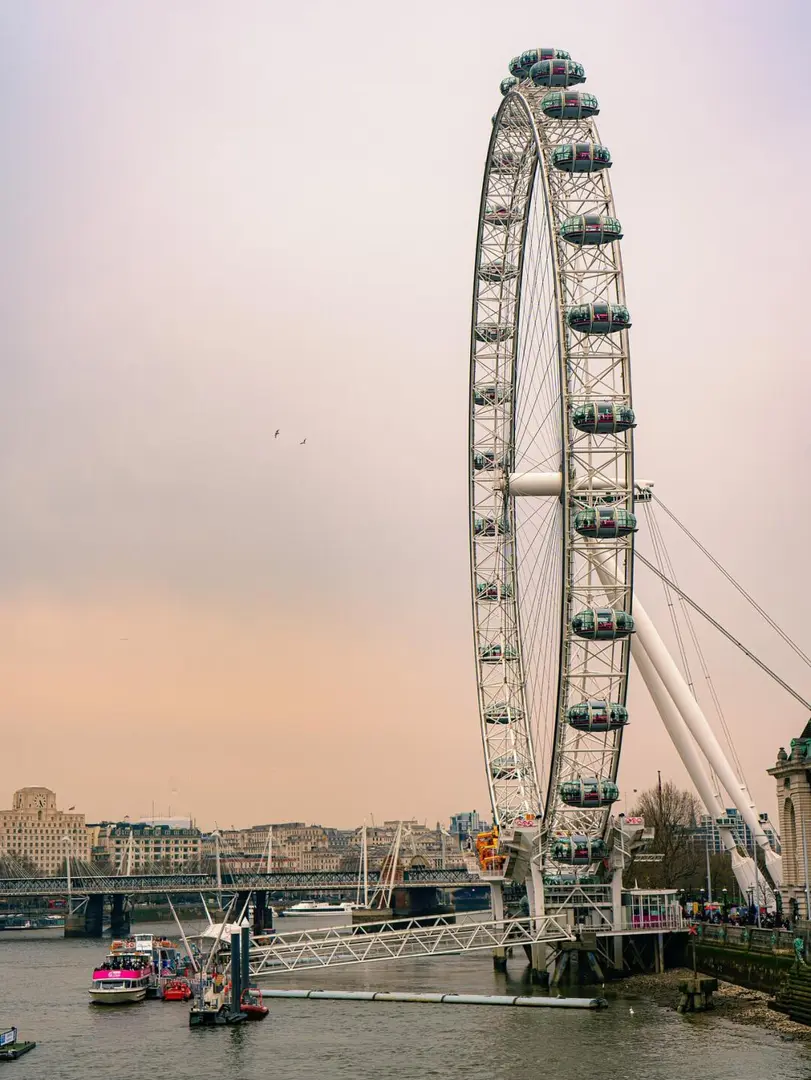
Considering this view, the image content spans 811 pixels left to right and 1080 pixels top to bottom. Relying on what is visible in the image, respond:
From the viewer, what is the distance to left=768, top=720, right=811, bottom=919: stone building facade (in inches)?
2398

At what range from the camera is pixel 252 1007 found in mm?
57125

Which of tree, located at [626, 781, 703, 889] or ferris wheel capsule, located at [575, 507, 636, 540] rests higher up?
ferris wheel capsule, located at [575, 507, 636, 540]

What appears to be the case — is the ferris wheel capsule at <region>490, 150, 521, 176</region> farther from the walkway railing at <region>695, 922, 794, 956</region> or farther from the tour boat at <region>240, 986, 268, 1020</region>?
the tour boat at <region>240, 986, 268, 1020</region>

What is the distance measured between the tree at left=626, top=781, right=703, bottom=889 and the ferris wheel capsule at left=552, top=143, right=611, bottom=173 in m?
42.2

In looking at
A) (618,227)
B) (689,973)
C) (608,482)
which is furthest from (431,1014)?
(618,227)

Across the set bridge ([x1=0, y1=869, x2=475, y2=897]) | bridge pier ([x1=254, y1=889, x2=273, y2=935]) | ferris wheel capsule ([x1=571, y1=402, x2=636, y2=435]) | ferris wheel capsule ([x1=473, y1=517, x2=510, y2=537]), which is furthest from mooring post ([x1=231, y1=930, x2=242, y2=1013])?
bridge pier ([x1=254, y1=889, x2=273, y2=935])

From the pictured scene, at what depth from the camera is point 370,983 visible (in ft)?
234

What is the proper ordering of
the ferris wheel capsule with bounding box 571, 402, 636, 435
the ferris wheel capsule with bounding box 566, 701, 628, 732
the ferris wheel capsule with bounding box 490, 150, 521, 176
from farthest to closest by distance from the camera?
the ferris wheel capsule with bounding box 490, 150, 521, 176
the ferris wheel capsule with bounding box 571, 402, 636, 435
the ferris wheel capsule with bounding box 566, 701, 628, 732

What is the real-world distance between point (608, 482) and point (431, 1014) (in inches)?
920

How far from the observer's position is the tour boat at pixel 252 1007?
5694 cm

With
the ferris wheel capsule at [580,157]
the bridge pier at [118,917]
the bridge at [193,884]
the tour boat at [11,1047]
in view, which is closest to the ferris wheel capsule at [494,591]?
the ferris wheel capsule at [580,157]

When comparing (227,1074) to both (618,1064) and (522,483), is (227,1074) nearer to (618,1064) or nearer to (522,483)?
(618,1064)

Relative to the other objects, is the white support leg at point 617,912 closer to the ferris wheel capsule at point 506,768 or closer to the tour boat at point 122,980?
the ferris wheel capsule at point 506,768

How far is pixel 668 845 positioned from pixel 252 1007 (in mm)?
55654
